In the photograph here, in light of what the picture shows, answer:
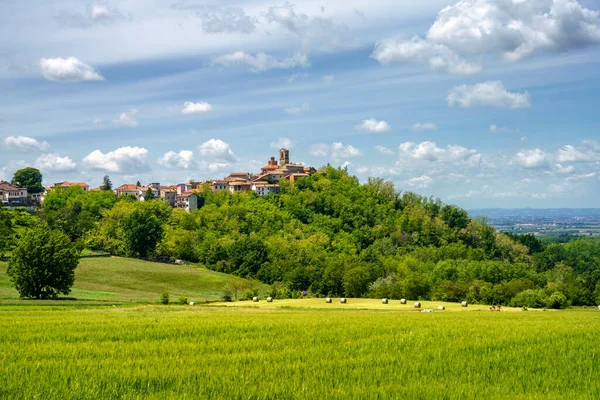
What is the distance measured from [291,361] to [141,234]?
125 metres

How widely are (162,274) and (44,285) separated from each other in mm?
51351

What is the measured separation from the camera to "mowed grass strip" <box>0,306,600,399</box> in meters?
14.2

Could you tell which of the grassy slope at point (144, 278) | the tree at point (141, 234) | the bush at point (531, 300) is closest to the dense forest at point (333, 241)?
the tree at point (141, 234)

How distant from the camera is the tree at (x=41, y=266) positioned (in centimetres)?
6284

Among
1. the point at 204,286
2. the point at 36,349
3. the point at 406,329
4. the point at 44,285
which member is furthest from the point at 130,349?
the point at 204,286

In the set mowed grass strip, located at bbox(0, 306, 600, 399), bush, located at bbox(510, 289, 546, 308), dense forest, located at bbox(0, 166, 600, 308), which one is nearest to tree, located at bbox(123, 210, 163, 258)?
dense forest, located at bbox(0, 166, 600, 308)

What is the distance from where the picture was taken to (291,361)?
17891mm

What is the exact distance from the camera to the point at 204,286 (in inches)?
4299

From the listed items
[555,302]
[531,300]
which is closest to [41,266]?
[531,300]

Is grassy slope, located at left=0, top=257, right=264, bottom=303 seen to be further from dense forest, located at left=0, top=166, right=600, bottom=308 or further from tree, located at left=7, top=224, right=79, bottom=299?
tree, located at left=7, top=224, right=79, bottom=299

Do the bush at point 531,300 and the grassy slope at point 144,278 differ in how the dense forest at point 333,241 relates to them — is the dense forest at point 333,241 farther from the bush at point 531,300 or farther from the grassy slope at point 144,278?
the grassy slope at point 144,278

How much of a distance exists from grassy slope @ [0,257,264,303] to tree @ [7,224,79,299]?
2238 centimetres

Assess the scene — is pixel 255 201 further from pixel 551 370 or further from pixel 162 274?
pixel 551 370

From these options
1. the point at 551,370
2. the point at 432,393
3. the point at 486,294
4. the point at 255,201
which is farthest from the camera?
the point at 255,201
